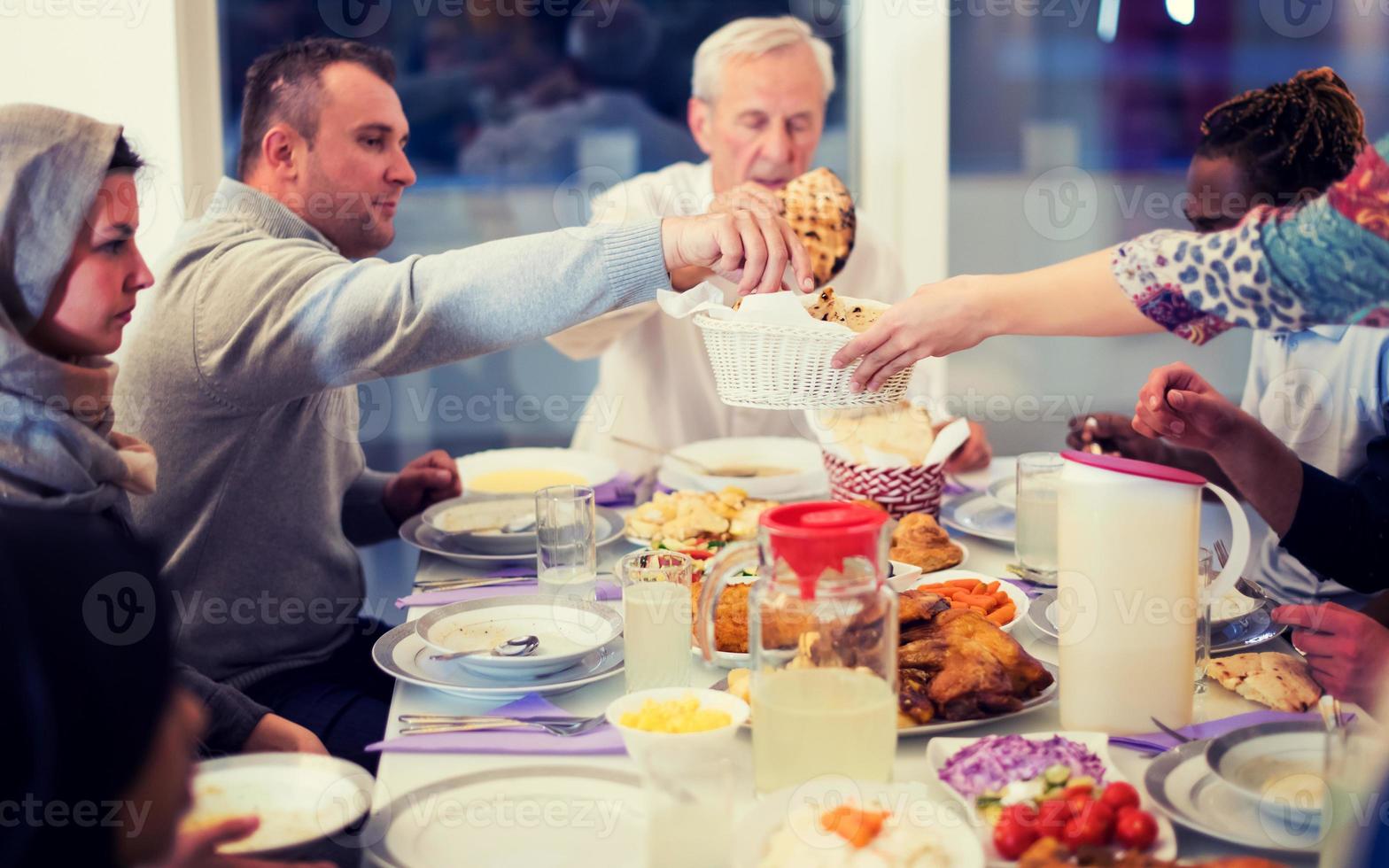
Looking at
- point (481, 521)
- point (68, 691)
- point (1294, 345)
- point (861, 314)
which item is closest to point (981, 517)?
point (861, 314)

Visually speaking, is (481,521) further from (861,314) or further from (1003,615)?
(1003,615)

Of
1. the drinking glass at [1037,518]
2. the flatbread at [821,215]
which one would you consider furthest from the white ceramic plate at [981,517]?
the flatbread at [821,215]

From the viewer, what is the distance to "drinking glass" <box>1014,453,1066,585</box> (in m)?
1.74

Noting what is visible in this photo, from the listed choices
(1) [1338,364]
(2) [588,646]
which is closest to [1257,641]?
(2) [588,646]

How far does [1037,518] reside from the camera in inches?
68.5

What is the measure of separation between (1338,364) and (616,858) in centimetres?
173

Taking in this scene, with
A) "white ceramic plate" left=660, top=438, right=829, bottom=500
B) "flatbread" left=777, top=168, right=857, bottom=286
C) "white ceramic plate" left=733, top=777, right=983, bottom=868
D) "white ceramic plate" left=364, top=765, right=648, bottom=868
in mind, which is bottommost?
"white ceramic plate" left=364, top=765, right=648, bottom=868

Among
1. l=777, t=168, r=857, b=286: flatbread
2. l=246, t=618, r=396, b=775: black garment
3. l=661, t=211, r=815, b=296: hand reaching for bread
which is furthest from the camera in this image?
l=777, t=168, r=857, b=286: flatbread

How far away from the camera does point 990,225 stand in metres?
6.02

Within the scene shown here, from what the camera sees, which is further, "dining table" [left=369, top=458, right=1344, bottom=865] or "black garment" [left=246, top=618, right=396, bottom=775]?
"black garment" [left=246, top=618, right=396, bottom=775]

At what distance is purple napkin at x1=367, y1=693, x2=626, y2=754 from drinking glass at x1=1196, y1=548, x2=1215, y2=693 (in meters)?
0.62

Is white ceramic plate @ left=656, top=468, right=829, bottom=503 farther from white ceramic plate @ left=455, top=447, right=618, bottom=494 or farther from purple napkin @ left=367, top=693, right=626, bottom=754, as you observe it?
purple napkin @ left=367, top=693, right=626, bottom=754

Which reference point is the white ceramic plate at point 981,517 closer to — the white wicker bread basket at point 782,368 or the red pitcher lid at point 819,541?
the white wicker bread basket at point 782,368

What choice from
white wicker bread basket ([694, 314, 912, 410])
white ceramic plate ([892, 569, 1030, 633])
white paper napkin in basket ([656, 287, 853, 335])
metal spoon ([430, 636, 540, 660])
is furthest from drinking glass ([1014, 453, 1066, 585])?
metal spoon ([430, 636, 540, 660])
